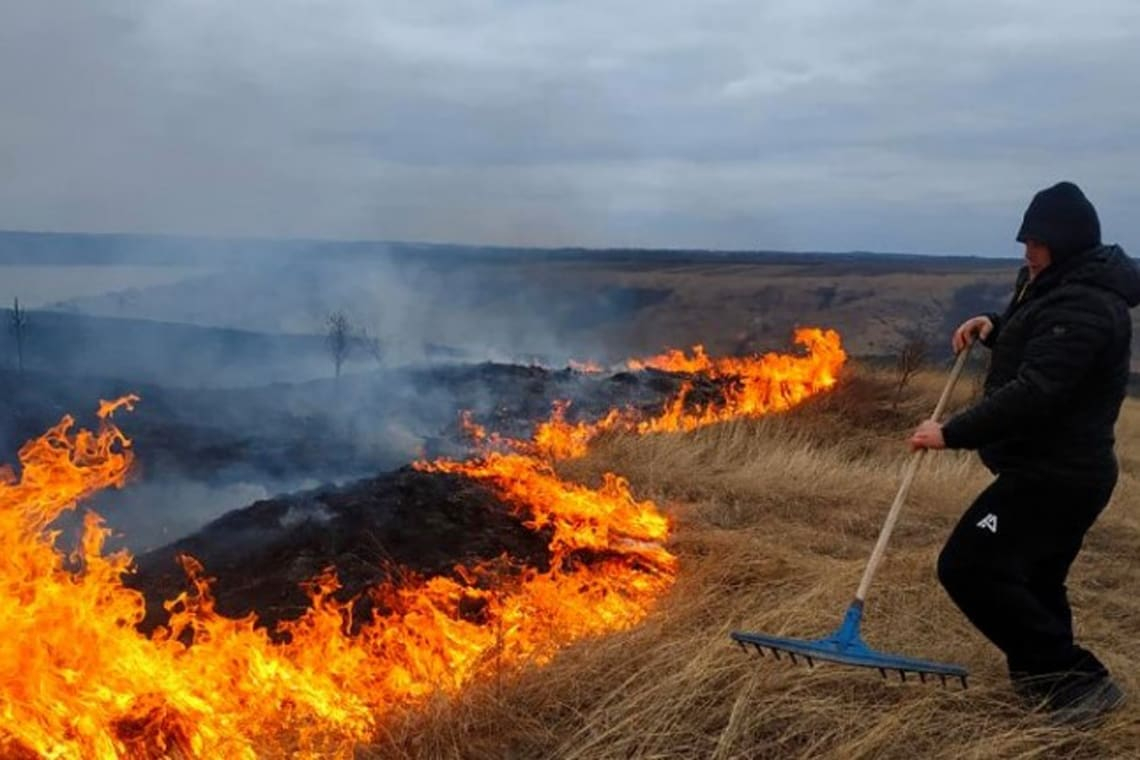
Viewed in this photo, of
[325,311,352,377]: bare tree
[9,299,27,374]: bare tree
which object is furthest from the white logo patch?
[325,311,352,377]: bare tree

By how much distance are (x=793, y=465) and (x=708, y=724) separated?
5.61 m

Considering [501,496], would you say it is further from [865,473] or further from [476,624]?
[865,473]

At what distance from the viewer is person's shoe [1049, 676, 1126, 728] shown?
348 cm

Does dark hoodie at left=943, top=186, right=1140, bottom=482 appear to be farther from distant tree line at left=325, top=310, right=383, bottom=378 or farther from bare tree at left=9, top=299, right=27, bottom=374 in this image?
distant tree line at left=325, top=310, right=383, bottom=378

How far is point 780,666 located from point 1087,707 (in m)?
1.06

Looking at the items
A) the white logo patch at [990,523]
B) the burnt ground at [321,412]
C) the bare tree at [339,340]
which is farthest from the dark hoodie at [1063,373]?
the bare tree at [339,340]

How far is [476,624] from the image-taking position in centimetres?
499

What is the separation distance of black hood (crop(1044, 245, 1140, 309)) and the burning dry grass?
1.50 m

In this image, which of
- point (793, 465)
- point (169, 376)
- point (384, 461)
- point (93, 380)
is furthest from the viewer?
point (169, 376)

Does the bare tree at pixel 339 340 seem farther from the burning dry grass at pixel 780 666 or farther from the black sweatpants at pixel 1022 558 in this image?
the black sweatpants at pixel 1022 558

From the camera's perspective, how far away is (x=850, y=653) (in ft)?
11.9

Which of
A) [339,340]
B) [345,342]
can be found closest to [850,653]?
[339,340]

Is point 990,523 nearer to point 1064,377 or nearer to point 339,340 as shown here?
point 1064,377

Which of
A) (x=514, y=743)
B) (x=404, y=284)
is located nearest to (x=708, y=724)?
(x=514, y=743)
